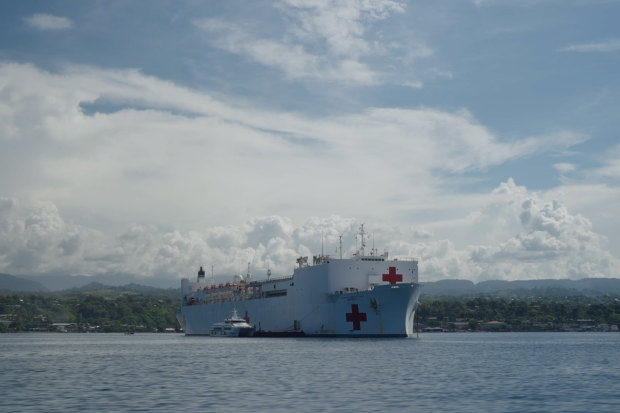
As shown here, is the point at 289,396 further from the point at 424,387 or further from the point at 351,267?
the point at 351,267

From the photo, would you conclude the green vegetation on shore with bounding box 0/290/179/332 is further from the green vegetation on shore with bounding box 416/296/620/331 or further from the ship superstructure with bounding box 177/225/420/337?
the ship superstructure with bounding box 177/225/420/337

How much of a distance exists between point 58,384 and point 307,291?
4060 cm

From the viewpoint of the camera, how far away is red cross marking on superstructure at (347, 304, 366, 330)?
6016 cm

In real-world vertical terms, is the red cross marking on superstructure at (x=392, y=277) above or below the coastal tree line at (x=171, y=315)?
above

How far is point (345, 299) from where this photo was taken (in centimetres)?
6106

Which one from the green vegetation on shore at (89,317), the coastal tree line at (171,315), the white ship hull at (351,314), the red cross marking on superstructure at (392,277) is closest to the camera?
the white ship hull at (351,314)

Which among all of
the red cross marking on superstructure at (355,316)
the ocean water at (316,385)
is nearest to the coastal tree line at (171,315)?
the red cross marking on superstructure at (355,316)

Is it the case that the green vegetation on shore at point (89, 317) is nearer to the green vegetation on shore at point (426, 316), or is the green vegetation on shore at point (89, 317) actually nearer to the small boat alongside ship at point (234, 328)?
the green vegetation on shore at point (426, 316)

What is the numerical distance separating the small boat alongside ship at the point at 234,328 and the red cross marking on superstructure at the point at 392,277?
73.5ft

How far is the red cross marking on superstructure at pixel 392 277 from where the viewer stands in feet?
208

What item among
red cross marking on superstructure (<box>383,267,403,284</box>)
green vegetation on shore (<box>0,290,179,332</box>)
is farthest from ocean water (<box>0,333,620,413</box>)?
green vegetation on shore (<box>0,290,179,332</box>)

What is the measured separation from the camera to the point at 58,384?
26.9m

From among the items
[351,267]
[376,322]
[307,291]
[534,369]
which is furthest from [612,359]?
[307,291]

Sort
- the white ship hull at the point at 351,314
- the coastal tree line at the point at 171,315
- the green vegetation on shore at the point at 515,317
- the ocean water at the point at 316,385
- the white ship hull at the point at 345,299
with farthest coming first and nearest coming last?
the coastal tree line at the point at 171,315
the green vegetation on shore at the point at 515,317
the white ship hull at the point at 345,299
the white ship hull at the point at 351,314
the ocean water at the point at 316,385
